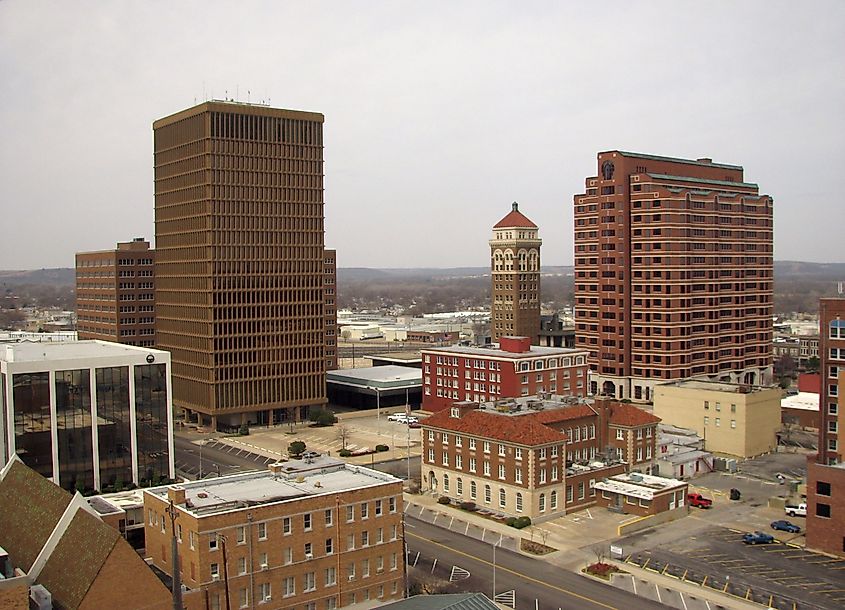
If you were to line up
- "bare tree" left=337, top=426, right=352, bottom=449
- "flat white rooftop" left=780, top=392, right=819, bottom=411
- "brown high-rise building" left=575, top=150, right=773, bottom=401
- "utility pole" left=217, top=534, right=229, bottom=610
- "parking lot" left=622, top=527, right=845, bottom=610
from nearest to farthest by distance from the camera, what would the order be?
1. "utility pole" left=217, top=534, right=229, bottom=610
2. "parking lot" left=622, top=527, right=845, bottom=610
3. "bare tree" left=337, top=426, right=352, bottom=449
4. "flat white rooftop" left=780, top=392, right=819, bottom=411
5. "brown high-rise building" left=575, top=150, right=773, bottom=401

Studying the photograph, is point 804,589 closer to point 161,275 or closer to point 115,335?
point 161,275

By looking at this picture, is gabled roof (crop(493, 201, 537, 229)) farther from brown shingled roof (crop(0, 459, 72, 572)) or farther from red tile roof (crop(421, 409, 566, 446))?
brown shingled roof (crop(0, 459, 72, 572))

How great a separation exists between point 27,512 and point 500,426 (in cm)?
3076

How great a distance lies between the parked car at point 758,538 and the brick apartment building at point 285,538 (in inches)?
865

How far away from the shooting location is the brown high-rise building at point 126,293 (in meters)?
112

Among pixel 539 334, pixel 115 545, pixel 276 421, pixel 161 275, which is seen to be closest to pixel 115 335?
pixel 161 275

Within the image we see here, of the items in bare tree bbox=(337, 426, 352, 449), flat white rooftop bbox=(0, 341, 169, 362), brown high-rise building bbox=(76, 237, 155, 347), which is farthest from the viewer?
brown high-rise building bbox=(76, 237, 155, 347)

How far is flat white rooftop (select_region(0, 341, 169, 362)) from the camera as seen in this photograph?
195ft

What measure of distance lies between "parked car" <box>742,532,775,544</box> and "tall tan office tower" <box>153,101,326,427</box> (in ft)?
178

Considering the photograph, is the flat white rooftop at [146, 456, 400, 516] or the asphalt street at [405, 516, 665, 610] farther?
the asphalt street at [405, 516, 665, 610]

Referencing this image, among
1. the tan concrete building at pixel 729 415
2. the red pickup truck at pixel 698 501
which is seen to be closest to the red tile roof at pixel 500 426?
the red pickup truck at pixel 698 501

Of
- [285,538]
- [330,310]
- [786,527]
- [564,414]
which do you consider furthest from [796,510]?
[330,310]

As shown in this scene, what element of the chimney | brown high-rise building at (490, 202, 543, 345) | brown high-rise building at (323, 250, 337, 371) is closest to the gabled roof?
brown high-rise building at (490, 202, 543, 345)

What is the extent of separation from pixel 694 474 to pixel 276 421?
4494 centimetres
